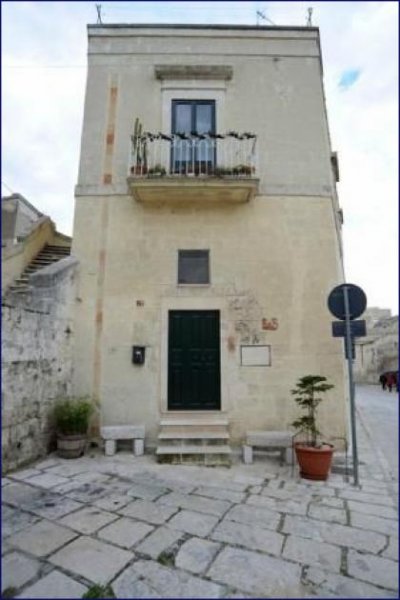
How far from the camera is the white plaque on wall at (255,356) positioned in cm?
673

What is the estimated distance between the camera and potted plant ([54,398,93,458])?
19.1ft

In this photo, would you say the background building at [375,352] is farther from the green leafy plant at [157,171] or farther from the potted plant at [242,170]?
the green leafy plant at [157,171]

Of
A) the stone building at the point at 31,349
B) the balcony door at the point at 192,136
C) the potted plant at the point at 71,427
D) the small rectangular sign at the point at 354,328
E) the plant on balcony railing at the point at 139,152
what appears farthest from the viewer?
the balcony door at the point at 192,136

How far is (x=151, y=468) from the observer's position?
558cm

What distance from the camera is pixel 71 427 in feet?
19.5

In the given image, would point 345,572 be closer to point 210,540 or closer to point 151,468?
point 210,540

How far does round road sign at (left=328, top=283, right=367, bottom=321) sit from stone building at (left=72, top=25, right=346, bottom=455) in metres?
1.31

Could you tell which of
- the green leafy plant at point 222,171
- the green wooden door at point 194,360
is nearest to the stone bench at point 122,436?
the green wooden door at point 194,360

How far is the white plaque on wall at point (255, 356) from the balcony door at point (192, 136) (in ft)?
11.2

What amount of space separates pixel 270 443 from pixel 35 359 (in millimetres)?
3852

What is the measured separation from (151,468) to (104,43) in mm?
8201

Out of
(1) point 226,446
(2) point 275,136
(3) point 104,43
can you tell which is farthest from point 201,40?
(1) point 226,446

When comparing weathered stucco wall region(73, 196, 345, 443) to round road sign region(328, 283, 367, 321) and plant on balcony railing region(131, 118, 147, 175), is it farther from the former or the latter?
round road sign region(328, 283, 367, 321)

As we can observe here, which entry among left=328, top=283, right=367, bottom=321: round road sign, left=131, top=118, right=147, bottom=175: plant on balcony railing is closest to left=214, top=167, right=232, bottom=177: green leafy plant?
left=131, top=118, right=147, bottom=175: plant on balcony railing
